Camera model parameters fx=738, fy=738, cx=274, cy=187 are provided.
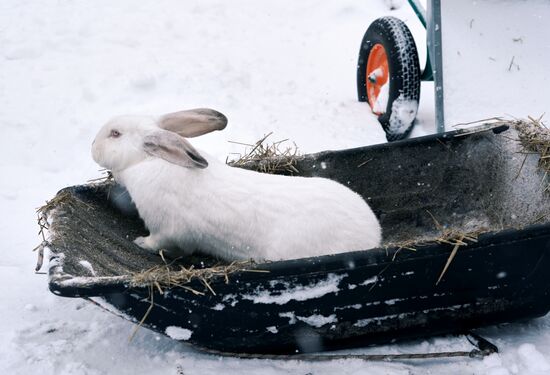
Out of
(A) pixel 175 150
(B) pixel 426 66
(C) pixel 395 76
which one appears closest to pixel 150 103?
(C) pixel 395 76

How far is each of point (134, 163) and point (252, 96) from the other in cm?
226

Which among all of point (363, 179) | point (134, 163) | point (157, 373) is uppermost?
point (134, 163)

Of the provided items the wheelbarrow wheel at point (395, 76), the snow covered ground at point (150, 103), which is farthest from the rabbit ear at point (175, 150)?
the wheelbarrow wheel at point (395, 76)

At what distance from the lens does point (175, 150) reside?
3.34m

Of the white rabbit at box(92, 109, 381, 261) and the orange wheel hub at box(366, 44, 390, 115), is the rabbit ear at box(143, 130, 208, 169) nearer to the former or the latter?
the white rabbit at box(92, 109, 381, 261)

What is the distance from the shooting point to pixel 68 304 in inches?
144

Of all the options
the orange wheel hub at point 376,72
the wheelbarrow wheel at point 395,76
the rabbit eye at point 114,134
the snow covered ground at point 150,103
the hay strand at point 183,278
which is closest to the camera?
the hay strand at point 183,278

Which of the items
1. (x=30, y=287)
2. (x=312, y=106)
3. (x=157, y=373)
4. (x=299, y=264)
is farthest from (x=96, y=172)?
(x=299, y=264)

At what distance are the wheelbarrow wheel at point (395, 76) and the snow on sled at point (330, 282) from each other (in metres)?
1.30

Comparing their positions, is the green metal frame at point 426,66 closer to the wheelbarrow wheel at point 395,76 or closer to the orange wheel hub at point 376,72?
the wheelbarrow wheel at point 395,76

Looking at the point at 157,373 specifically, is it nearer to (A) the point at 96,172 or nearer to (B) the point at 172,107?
(A) the point at 96,172

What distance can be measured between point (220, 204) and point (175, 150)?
1.05ft

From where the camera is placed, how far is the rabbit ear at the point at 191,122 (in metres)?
3.68

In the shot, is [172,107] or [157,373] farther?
[172,107]
